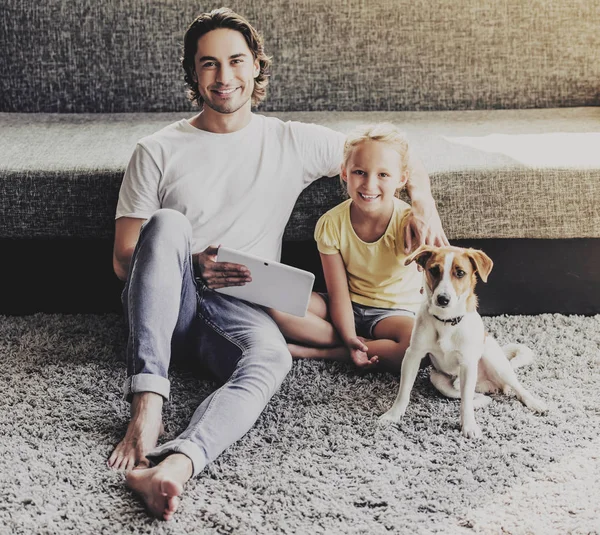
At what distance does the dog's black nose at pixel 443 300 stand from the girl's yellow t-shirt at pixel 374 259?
290mm

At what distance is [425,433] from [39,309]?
1161mm

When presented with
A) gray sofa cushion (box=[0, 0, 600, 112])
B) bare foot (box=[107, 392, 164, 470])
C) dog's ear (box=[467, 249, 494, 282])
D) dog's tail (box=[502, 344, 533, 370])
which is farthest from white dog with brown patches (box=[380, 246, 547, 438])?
gray sofa cushion (box=[0, 0, 600, 112])

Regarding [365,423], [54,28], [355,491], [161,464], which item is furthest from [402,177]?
[54,28]

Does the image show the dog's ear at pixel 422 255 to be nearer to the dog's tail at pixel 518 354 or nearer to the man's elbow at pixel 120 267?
the dog's tail at pixel 518 354

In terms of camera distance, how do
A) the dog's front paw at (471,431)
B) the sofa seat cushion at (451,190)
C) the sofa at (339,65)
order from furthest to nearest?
1. the sofa at (339,65)
2. the sofa seat cushion at (451,190)
3. the dog's front paw at (471,431)

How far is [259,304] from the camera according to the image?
1.74m

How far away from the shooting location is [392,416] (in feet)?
5.24

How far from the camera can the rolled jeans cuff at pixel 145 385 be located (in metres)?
1.48

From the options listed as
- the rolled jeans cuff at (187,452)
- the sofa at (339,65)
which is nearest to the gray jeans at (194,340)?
the rolled jeans cuff at (187,452)

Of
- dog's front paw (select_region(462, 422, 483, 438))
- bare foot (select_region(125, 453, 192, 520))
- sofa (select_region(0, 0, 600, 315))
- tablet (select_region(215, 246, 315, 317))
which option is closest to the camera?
bare foot (select_region(125, 453, 192, 520))

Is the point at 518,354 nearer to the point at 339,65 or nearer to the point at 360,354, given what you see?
the point at 360,354

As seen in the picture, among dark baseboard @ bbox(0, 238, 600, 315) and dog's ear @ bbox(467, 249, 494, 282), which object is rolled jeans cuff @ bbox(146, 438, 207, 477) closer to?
dog's ear @ bbox(467, 249, 494, 282)

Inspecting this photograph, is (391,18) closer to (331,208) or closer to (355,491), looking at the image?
(331,208)

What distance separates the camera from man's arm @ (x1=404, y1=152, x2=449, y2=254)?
1706mm
